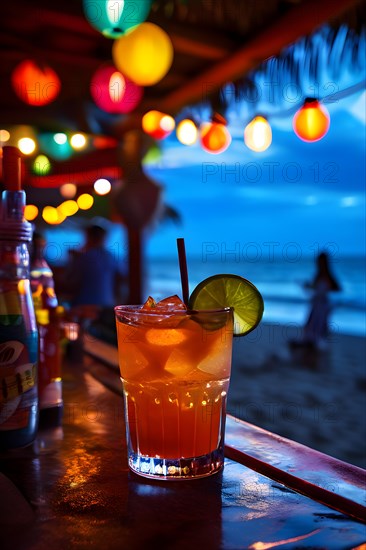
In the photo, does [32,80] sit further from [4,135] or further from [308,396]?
[308,396]

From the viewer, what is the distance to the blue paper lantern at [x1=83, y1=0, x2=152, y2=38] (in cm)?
210

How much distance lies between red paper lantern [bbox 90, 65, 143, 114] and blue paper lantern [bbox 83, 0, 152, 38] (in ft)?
3.38

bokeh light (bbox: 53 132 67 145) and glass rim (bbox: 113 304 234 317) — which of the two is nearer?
glass rim (bbox: 113 304 234 317)

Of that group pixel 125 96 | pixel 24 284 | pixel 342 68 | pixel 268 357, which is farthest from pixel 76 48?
pixel 268 357

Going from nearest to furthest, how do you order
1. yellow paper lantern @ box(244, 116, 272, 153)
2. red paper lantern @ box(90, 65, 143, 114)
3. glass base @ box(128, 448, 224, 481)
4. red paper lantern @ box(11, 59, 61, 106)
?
glass base @ box(128, 448, 224, 481) < red paper lantern @ box(11, 59, 61, 106) < red paper lantern @ box(90, 65, 143, 114) < yellow paper lantern @ box(244, 116, 272, 153)

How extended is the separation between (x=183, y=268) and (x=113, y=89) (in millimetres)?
2818

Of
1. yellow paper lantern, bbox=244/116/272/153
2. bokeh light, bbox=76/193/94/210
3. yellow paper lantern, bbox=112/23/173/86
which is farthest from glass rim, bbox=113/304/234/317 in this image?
bokeh light, bbox=76/193/94/210

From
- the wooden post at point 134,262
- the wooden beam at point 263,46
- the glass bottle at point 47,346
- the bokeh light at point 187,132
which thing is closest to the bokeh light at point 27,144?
the bokeh light at point 187,132

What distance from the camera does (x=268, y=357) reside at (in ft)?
22.5

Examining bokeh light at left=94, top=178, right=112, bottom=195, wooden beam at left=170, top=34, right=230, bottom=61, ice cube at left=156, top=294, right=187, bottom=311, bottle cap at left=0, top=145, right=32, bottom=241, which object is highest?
wooden beam at left=170, top=34, right=230, bottom=61

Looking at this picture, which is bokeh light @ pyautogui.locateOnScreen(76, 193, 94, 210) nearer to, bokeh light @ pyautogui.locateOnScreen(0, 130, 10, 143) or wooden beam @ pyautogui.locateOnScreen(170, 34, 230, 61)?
bokeh light @ pyautogui.locateOnScreen(0, 130, 10, 143)

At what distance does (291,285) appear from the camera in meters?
17.2

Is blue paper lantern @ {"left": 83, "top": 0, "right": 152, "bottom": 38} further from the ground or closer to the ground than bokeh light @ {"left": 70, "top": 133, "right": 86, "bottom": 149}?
closer to the ground

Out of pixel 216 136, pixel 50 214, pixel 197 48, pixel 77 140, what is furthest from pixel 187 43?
pixel 50 214
